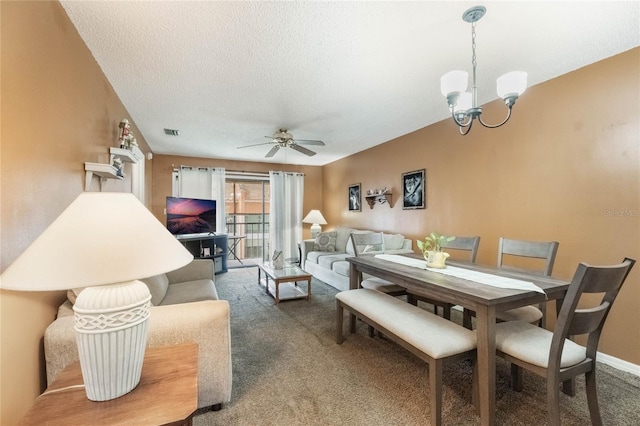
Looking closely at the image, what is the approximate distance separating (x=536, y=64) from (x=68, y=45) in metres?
3.35

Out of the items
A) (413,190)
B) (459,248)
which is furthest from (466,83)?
(413,190)

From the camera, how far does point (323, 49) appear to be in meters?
2.04

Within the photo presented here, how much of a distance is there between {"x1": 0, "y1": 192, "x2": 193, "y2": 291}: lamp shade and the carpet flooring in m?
1.18

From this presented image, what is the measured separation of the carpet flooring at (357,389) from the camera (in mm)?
1618

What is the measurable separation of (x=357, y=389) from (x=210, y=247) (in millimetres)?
4210

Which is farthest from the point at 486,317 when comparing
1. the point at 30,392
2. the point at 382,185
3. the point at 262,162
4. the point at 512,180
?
the point at 262,162

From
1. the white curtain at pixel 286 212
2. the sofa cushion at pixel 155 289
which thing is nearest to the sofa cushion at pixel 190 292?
the sofa cushion at pixel 155 289

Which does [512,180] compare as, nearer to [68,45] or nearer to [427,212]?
[427,212]

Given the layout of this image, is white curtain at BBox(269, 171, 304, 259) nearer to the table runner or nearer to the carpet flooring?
the carpet flooring

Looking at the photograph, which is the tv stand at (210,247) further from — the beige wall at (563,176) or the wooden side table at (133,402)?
the wooden side table at (133,402)

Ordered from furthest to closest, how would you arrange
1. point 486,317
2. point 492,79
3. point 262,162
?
point 262,162
point 492,79
point 486,317

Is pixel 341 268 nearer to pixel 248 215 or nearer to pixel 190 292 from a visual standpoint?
pixel 190 292

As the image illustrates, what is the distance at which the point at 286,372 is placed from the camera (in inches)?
81.4

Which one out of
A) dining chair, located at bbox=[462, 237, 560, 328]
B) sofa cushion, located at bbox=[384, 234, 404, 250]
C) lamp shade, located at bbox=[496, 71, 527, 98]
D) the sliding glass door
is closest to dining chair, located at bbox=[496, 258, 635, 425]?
dining chair, located at bbox=[462, 237, 560, 328]
